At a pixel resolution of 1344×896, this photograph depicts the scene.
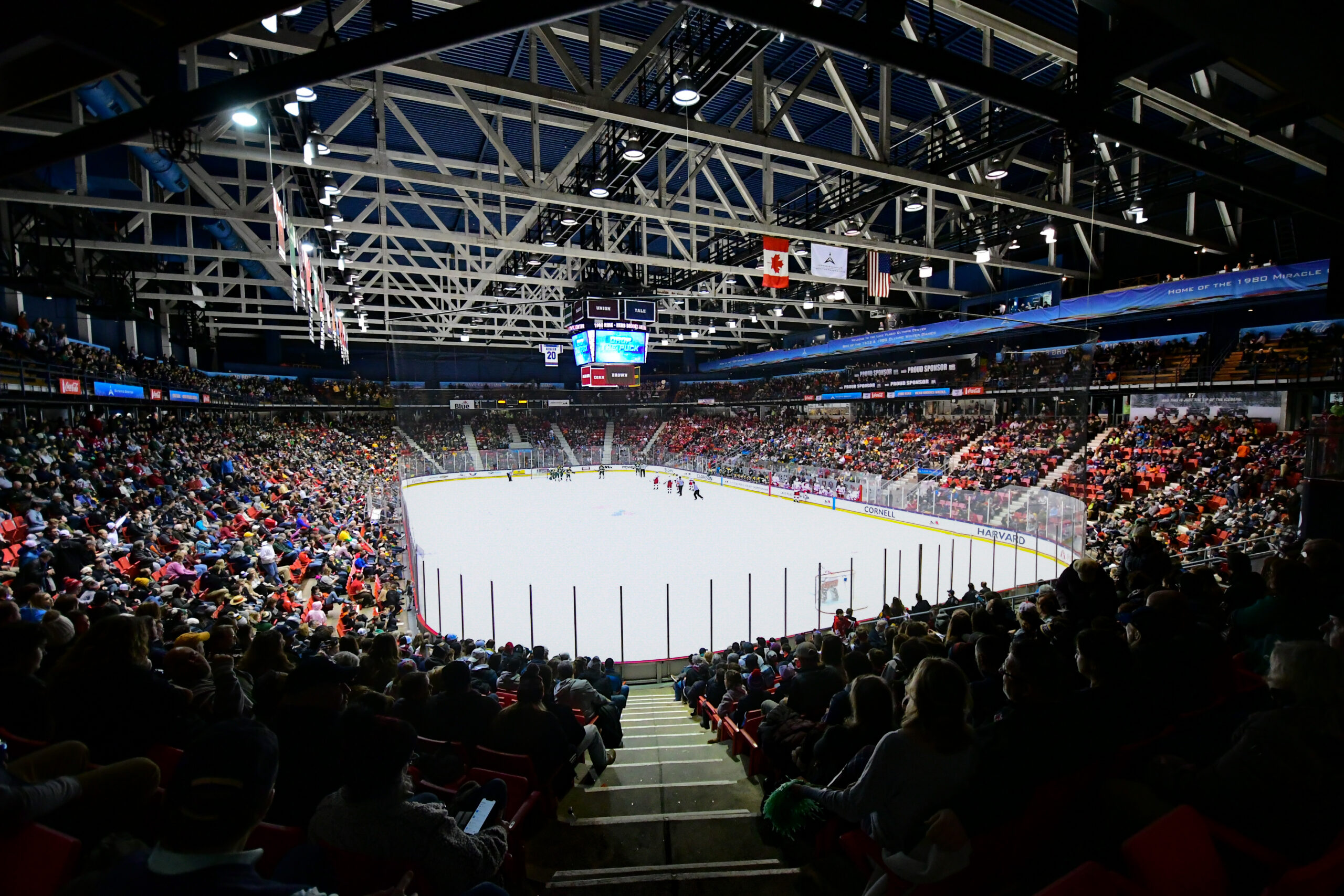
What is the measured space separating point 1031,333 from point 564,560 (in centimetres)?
1554

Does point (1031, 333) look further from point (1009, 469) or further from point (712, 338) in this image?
point (712, 338)

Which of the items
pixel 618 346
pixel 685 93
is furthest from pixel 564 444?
pixel 685 93

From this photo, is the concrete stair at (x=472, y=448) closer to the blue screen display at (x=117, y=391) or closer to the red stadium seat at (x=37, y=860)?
the blue screen display at (x=117, y=391)

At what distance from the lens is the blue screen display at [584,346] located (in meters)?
18.6

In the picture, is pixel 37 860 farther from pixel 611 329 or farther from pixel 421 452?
pixel 421 452

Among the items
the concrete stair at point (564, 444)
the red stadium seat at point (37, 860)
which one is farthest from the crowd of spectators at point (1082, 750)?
the concrete stair at point (564, 444)

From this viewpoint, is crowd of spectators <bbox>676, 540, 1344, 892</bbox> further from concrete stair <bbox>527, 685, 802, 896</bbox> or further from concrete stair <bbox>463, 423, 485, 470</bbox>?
concrete stair <bbox>463, 423, 485, 470</bbox>

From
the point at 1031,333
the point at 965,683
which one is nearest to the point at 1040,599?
the point at 965,683

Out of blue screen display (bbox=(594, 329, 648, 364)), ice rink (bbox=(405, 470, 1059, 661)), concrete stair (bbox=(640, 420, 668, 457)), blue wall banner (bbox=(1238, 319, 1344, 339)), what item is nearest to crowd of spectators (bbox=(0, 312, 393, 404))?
ice rink (bbox=(405, 470, 1059, 661))

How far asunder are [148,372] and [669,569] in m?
17.4

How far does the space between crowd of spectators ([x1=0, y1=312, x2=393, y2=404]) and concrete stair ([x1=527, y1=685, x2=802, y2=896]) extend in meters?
15.0

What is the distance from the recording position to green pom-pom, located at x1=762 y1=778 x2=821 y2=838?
7.78 ft

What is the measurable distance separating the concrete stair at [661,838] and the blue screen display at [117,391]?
17.1 metres

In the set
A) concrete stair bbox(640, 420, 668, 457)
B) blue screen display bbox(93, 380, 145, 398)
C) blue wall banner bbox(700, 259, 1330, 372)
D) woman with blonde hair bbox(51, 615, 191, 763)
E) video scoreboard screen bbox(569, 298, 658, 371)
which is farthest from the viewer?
concrete stair bbox(640, 420, 668, 457)
